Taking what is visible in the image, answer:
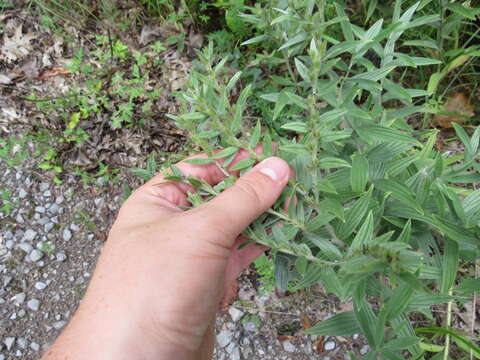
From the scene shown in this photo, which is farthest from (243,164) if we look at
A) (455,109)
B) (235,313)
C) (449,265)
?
(455,109)

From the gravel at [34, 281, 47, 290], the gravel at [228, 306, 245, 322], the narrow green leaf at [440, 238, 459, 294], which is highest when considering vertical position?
the narrow green leaf at [440, 238, 459, 294]

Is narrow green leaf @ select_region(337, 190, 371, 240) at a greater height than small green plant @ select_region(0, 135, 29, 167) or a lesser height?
greater

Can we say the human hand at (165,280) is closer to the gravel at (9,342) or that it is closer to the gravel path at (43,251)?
the gravel path at (43,251)

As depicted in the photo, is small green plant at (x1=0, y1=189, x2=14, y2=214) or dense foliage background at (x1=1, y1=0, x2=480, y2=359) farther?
small green plant at (x1=0, y1=189, x2=14, y2=214)

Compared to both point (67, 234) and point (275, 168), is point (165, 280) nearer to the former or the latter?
point (275, 168)

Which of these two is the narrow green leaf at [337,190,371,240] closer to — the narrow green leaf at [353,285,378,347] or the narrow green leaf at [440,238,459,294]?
the narrow green leaf at [353,285,378,347]

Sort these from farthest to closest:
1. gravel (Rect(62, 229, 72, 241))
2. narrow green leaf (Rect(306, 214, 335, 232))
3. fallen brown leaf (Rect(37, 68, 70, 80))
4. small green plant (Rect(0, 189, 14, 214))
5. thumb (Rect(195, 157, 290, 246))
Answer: fallen brown leaf (Rect(37, 68, 70, 80))
small green plant (Rect(0, 189, 14, 214))
gravel (Rect(62, 229, 72, 241))
thumb (Rect(195, 157, 290, 246))
narrow green leaf (Rect(306, 214, 335, 232))

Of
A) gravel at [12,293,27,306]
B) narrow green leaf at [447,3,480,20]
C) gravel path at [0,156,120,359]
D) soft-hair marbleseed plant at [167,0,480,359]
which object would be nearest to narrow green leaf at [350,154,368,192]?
soft-hair marbleseed plant at [167,0,480,359]
